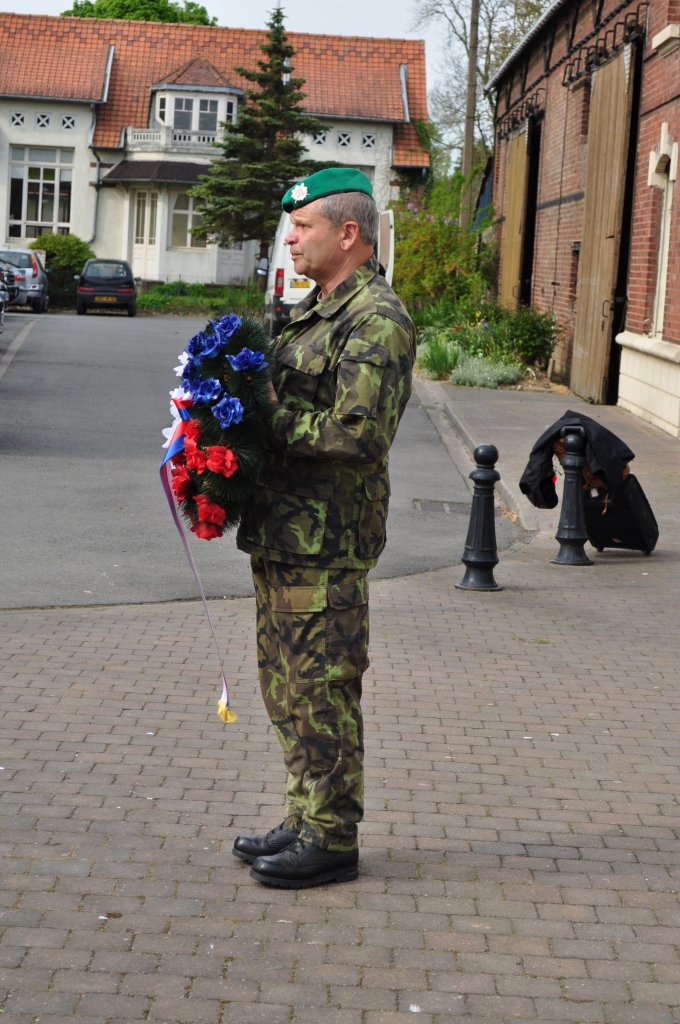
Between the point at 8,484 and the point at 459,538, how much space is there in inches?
152

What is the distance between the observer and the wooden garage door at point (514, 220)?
25.8 metres

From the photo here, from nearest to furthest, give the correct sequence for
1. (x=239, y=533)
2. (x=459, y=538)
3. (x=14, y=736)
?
1. (x=239, y=533)
2. (x=14, y=736)
3. (x=459, y=538)

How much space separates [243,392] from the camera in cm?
355

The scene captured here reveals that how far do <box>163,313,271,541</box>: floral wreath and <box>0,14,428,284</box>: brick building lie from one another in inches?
1797

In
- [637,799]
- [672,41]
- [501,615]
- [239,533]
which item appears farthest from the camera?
[672,41]

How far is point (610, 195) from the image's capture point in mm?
17891

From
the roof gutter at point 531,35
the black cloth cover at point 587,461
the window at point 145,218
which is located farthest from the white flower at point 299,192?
the window at point 145,218

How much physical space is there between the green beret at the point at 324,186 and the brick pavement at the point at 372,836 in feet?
6.58

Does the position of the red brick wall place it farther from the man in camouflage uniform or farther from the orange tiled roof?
the orange tiled roof

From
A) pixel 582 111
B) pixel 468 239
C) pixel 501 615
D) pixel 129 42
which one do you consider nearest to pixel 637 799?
pixel 501 615

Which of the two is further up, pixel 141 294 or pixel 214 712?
pixel 141 294

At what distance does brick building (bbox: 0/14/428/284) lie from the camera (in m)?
48.5

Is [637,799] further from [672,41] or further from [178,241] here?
[178,241]

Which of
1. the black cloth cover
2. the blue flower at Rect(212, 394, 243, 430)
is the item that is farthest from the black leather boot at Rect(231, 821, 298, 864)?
the black cloth cover
